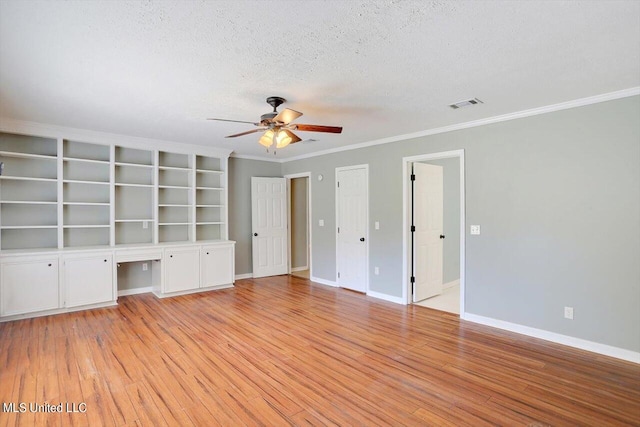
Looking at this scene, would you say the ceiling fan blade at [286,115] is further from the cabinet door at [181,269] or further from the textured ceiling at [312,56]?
the cabinet door at [181,269]

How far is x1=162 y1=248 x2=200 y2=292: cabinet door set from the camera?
522 centimetres

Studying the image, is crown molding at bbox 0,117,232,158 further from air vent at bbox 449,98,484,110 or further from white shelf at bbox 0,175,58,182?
air vent at bbox 449,98,484,110

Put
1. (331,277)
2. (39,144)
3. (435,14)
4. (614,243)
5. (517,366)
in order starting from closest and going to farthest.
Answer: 1. (435,14)
2. (517,366)
3. (614,243)
4. (39,144)
5. (331,277)

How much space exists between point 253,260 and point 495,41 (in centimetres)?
554

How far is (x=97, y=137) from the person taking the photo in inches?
189

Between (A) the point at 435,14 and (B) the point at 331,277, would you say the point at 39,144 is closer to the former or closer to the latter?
(B) the point at 331,277

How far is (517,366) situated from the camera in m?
2.90

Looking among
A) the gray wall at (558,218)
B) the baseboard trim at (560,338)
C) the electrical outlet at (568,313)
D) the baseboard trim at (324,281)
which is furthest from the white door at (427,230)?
the electrical outlet at (568,313)

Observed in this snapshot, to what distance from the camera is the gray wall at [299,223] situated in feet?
24.7

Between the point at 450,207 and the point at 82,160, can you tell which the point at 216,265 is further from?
the point at 450,207

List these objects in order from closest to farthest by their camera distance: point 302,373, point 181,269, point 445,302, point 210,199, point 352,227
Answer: point 302,373 < point 445,302 < point 181,269 < point 352,227 < point 210,199

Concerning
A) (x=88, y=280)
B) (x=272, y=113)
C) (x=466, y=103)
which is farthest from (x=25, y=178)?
(x=466, y=103)

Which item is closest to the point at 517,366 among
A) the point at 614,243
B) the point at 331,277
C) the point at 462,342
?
the point at 462,342
